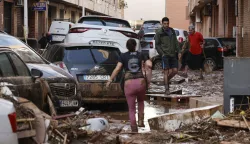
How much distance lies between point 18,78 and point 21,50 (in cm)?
434

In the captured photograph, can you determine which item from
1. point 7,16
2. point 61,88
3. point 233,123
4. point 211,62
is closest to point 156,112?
point 61,88

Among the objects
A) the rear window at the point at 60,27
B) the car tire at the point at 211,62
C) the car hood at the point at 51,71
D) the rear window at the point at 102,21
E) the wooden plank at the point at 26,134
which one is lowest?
the wooden plank at the point at 26,134

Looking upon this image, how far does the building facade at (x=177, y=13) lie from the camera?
9088 centimetres

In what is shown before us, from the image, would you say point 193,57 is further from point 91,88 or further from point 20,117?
point 20,117

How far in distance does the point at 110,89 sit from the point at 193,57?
8092 mm

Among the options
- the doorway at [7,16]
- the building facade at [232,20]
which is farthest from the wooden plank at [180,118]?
the doorway at [7,16]

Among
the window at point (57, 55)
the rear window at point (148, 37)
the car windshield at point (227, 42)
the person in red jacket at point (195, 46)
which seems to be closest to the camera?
the window at point (57, 55)

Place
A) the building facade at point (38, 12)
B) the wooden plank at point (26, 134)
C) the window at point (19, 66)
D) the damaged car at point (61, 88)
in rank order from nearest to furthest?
the wooden plank at point (26, 134) → the window at point (19, 66) → the damaged car at point (61, 88) → the building facade at point (38, 12)

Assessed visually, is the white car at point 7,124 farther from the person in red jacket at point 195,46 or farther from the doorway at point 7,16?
the doorway at point 7,16

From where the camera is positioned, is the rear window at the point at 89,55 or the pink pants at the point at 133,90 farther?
the rear window at the point at 89,55

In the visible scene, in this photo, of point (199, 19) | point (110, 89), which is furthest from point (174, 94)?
point (199, 19)

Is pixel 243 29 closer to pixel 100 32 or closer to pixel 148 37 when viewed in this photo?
pixel 148 37

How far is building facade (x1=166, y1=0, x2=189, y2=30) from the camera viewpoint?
A: 298 ft

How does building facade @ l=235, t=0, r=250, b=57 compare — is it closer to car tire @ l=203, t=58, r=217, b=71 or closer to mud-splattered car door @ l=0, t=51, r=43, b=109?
car tire @ l=203, t=58, r=217, b=71
